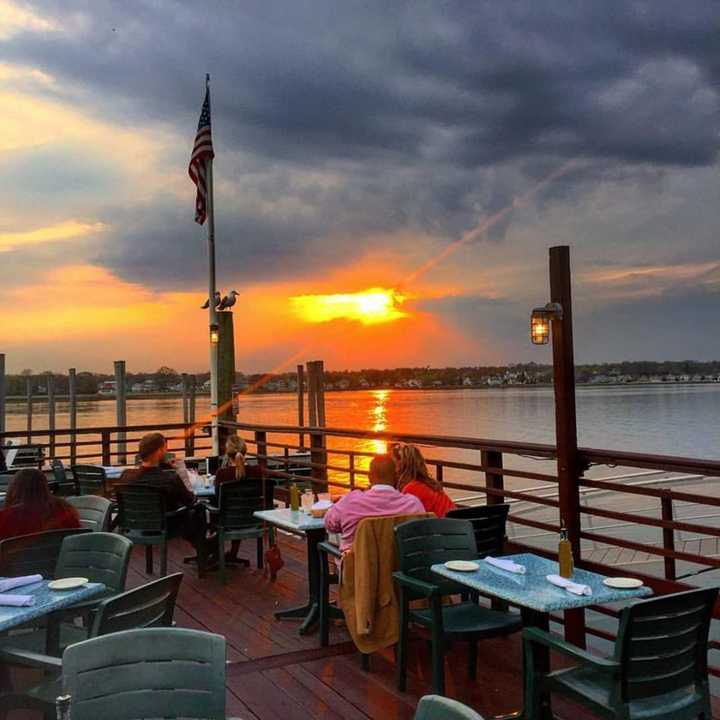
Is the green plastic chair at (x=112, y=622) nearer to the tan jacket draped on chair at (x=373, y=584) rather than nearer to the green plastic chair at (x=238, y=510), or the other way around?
the tan jacket draped on chair at (x=373, y=584)

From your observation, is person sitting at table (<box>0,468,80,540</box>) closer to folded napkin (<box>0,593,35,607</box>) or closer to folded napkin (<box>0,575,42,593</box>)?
folded napkin (<box>0,575,42,593</box>)

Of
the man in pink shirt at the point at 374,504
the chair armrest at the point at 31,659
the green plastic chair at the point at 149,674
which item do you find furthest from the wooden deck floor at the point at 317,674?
the green plastic chair at the point at 149,674

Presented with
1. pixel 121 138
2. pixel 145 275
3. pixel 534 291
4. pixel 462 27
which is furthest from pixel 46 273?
pixel 534 291

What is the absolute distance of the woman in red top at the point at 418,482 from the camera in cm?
471

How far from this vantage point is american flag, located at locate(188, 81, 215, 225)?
11.8 m

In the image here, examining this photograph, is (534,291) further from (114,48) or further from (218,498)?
(218,498)

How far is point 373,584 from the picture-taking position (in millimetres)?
4164

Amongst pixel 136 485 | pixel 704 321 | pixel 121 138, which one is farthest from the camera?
pixel 704 321

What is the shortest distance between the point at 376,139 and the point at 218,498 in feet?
31.9

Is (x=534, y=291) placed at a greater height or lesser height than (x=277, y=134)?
lesser

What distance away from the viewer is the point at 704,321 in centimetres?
2255

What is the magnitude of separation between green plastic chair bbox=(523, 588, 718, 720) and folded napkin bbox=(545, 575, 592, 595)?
0.27 meters

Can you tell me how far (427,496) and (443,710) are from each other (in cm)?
313

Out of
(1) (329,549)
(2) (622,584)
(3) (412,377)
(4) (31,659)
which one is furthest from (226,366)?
(3) (412,377)
